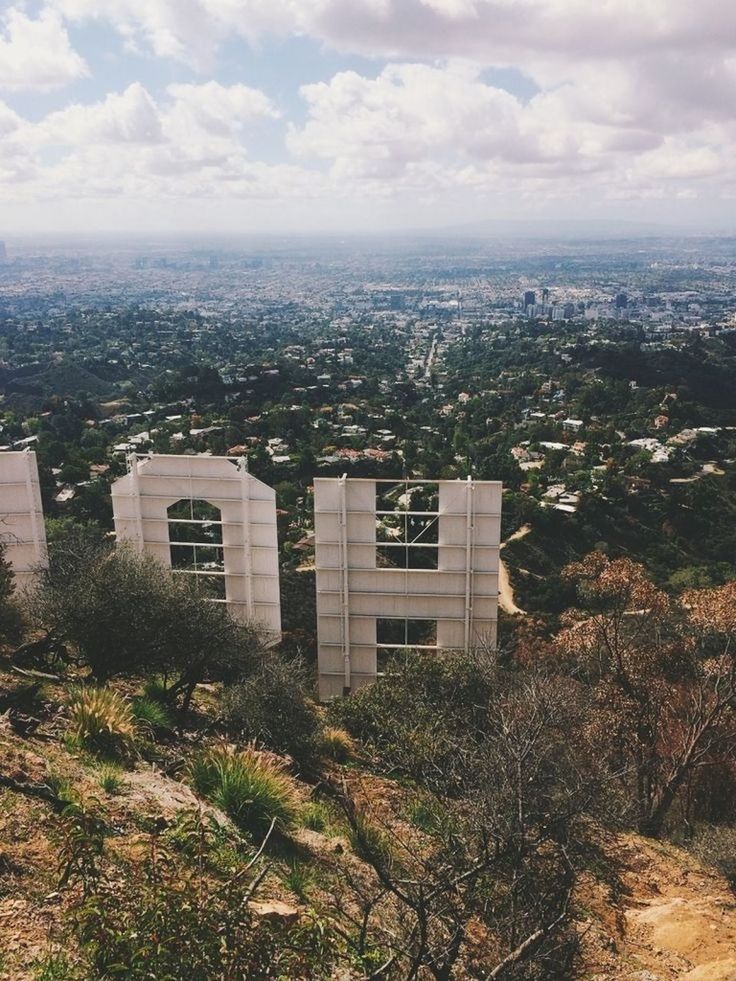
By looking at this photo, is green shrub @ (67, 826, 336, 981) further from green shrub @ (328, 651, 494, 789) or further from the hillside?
green shrub @ (328, 651, 494, 789)

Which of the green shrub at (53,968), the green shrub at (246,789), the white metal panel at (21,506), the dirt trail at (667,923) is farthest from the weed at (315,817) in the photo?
the white metal panel at (21,506)

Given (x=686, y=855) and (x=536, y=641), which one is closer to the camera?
(x=686, y=855)

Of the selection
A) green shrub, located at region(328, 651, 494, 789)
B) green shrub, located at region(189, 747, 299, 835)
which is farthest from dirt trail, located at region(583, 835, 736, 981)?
green shrub, located at region(189, 747, 299, 835)

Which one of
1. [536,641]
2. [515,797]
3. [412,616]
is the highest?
[515,797]

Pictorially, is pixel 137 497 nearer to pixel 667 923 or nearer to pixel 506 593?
pixel 667 923

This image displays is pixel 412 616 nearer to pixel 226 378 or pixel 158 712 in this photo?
pixel 158 712

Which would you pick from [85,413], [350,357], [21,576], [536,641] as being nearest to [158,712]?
[21,576]

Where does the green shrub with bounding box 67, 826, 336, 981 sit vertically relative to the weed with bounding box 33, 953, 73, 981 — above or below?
above
